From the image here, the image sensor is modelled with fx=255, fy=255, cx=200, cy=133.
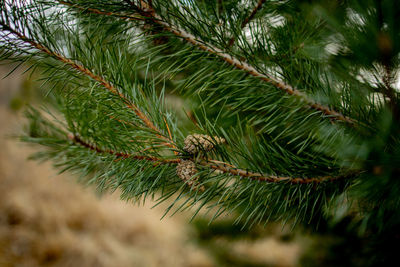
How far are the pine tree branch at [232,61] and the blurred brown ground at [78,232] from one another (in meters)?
1.80

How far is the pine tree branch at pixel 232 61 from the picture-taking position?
0.47 metres

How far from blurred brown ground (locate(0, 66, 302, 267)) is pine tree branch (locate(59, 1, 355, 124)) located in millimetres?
1798

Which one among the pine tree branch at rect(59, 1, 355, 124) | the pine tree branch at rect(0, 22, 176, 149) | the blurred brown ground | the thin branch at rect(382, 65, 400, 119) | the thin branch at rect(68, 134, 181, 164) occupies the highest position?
the pine tree branch at rect(59, 1, 355, 124)

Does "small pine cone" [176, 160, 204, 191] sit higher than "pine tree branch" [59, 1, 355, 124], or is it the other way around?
"pine tree branch" [59, 1, 355, 124]

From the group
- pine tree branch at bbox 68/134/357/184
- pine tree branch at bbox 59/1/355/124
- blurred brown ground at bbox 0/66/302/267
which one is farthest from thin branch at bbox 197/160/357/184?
blurred brown ground at bbox 0/66/302/267

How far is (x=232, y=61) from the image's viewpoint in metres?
0.51

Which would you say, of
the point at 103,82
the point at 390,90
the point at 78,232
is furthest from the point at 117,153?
the point at 78,232

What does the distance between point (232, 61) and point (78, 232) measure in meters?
2.99

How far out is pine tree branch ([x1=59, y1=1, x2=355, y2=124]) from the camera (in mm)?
470

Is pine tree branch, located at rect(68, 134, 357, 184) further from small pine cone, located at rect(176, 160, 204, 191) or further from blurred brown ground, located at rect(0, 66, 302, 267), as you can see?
blurred brown ground, located at rect(0, 66, 302, 267)

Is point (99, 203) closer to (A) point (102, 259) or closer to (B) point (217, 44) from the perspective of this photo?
(A) point (102, 259)

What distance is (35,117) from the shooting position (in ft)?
1.91

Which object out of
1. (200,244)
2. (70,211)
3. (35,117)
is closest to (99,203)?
(70,211)

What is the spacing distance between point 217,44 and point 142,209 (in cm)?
345
